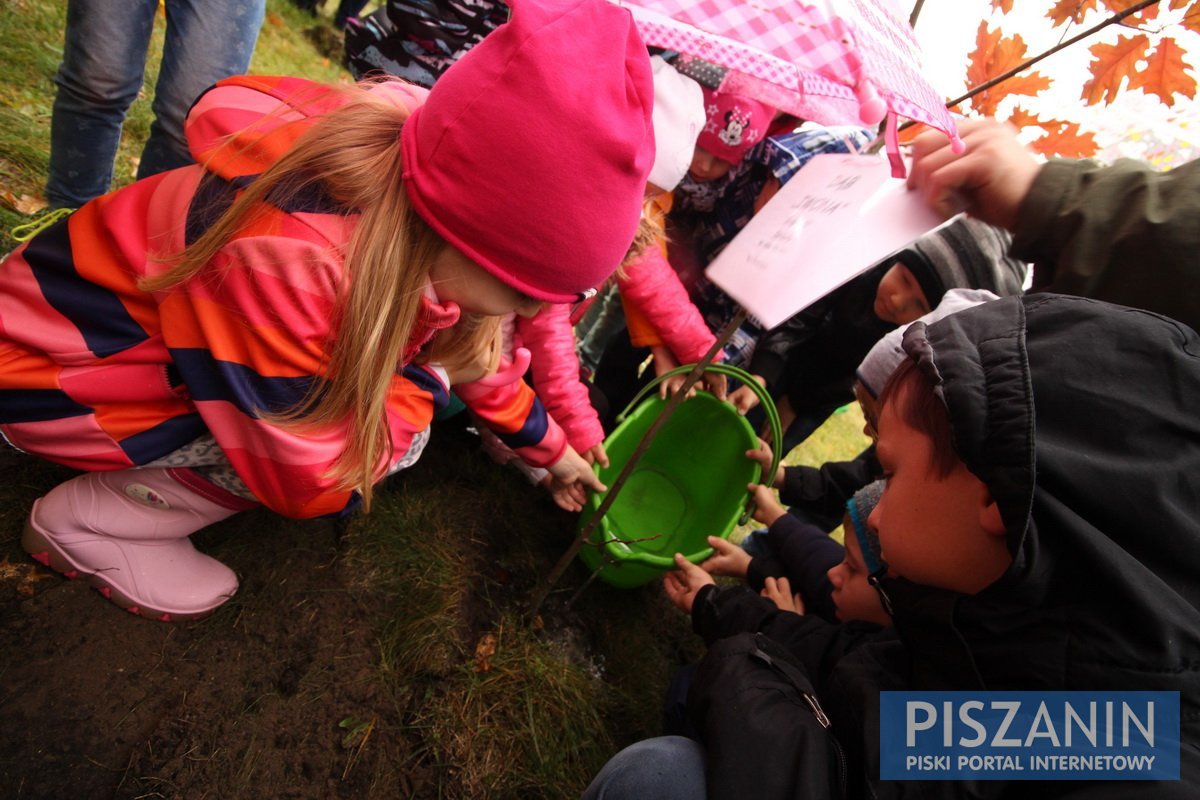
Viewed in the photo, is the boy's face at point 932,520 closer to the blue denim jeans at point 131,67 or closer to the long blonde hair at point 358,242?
the long blonde hair at point 358,242

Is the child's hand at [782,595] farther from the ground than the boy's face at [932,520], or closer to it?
closer to it

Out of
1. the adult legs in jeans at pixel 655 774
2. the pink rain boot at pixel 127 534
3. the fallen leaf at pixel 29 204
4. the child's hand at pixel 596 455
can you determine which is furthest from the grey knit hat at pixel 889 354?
the fallen leaf at pixel 29 204

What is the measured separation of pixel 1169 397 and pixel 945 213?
1.12 feet

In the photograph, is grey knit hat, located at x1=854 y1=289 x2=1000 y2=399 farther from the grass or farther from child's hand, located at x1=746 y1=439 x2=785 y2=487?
the grass

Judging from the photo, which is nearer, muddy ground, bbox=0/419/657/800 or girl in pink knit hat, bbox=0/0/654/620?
girl in pink knit hat, bbox=0/0/654/620


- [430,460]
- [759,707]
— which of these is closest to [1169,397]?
[759,707]

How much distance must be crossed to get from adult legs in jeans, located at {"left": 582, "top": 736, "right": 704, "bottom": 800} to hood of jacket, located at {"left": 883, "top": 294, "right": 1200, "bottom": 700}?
56 centimetres

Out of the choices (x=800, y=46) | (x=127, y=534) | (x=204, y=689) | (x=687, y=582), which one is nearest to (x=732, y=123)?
(x=800, y=46)

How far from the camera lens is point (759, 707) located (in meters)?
1.00

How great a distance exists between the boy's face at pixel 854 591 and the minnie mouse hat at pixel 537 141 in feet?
3.20

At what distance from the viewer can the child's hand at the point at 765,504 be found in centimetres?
167

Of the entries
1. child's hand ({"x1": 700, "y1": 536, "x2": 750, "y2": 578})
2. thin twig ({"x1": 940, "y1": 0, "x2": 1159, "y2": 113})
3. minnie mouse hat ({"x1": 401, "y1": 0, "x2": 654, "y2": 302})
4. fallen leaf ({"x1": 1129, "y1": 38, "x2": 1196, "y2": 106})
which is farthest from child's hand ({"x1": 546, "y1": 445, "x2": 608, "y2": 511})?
fallen leaf ({"x1": 1129, "y1": 38, "x2": 1196, "y2": 106})

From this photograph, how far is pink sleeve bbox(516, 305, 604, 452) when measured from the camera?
1707mm

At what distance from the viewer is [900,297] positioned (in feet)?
5.72
